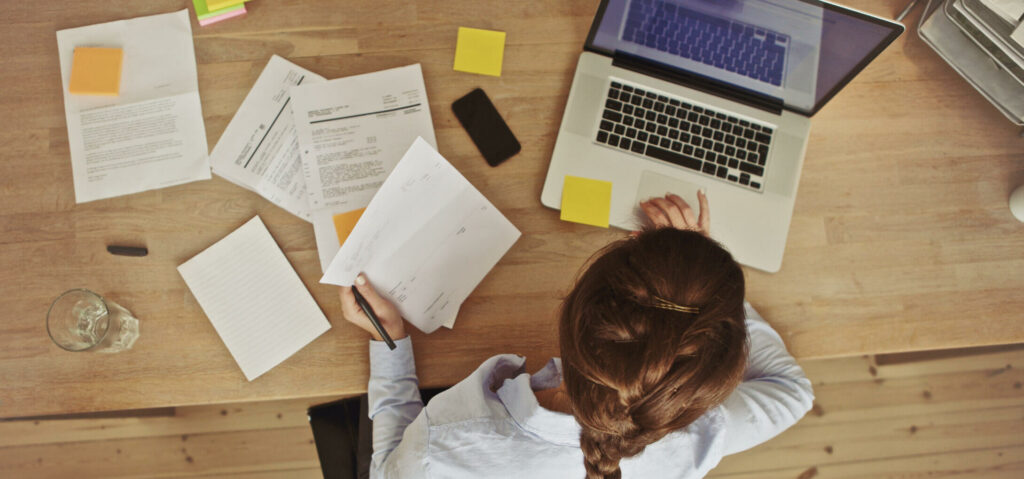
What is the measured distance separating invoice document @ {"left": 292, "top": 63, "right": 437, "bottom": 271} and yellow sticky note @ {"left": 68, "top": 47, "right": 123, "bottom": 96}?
0.32m

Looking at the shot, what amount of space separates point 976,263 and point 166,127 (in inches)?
58.3

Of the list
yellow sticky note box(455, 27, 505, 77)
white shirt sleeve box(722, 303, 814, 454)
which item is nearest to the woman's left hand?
yellow sticky note box(455, 27, 505, 77)

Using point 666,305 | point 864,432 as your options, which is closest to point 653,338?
point 666,305

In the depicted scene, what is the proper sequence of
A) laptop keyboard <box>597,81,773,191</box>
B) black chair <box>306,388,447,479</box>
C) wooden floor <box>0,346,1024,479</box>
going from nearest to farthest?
laptop keyboard <box>597,81,773,191</box> < black chair <box>306,388,447,479</box> < wooden floor <box>0,346,1024,479</box>

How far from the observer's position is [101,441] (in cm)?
152

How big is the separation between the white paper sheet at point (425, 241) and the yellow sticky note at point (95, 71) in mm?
552

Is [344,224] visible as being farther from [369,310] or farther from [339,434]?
[339,434]

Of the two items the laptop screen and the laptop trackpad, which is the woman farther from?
the laptop screen

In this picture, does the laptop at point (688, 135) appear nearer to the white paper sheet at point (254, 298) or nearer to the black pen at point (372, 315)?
the black pen at point (372, 315)

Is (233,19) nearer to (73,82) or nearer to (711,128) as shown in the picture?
(73,82)

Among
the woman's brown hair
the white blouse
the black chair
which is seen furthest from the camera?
the black chair

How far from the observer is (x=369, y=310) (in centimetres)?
84

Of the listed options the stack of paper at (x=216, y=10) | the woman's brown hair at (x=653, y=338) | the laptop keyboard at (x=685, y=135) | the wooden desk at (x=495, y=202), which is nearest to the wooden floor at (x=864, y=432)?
the wooden desk at (x=495, y=202)

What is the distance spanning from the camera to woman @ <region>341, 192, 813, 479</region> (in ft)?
1.86
